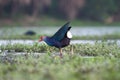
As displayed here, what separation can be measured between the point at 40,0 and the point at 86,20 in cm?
658

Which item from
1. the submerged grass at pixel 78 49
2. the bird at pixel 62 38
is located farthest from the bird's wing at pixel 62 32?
the submerged grass at pixel 78 49

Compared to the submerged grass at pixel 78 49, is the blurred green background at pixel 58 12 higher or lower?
higher

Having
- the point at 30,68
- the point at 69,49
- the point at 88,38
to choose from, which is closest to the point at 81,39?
the point at 88,38

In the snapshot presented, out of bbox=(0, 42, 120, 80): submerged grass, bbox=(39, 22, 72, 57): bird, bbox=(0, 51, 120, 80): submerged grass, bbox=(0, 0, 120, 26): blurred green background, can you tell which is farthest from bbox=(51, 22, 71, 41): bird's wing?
bbox=(0, 0, 120, 26): blurred green background

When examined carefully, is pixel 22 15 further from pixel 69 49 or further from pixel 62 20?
pixel 69 49

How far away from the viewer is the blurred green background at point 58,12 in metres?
40.2

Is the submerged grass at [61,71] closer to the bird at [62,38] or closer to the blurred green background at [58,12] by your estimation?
the bird at [62,38]

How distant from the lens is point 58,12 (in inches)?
1748

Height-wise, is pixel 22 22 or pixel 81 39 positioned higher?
pixel 22 22

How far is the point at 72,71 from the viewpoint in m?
8.58

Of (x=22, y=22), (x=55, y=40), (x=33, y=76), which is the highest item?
(x=22, y=22)

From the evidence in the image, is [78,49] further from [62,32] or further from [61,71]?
[61,71]

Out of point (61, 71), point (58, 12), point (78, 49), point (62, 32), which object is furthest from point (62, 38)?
point (58, 12)

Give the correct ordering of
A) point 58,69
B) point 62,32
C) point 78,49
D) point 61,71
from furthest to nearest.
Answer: point 78,49 < point 62,32 < point 58,69 < point 61,71
